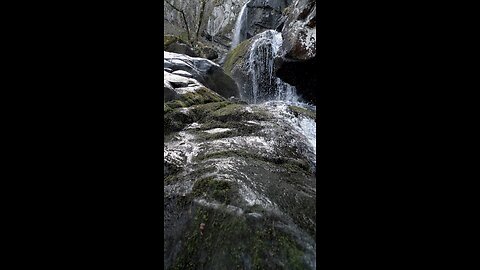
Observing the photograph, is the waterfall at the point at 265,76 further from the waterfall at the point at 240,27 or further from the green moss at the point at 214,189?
the waterfall at the point at 240,27

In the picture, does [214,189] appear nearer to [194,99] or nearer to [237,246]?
[237,246]

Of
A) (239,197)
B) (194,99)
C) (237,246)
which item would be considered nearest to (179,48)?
(194,99)

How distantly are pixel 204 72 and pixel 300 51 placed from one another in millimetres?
3179

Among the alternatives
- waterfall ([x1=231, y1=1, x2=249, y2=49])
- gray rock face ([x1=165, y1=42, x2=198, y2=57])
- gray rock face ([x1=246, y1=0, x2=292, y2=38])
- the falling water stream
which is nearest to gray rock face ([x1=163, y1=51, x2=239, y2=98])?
gray rock face ([x1=165, y1=42, x2=198, y2=57])

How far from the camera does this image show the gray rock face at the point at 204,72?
8875 mm

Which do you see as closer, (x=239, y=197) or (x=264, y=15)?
(x=239, y=197)

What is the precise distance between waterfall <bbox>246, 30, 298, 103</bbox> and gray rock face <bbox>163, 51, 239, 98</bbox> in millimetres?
1956

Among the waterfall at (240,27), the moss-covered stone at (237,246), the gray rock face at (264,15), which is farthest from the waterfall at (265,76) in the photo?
the waterfall at (240,27)

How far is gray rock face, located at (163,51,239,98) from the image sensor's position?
888cm

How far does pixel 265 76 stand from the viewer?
1221 cm
